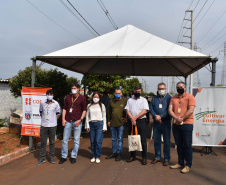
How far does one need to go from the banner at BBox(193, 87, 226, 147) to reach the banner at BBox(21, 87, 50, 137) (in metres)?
4.81

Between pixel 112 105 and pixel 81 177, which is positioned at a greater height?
pixel 112 105

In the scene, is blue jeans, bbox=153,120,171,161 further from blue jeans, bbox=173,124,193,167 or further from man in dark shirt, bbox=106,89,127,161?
man in dark shirt, bbox=106,89,127,161

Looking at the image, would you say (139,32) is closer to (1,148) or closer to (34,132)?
(34,132)

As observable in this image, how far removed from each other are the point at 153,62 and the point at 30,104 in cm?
661

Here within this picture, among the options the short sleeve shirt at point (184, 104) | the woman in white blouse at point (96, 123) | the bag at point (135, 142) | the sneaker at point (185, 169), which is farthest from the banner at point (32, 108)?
the sneaker at point (185, 169)


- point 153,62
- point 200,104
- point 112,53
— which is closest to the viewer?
point 200,104

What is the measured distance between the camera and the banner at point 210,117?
6.11m

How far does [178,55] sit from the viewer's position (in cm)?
641

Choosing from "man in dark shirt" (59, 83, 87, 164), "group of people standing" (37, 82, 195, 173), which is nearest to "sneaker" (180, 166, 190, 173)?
"group of people standing" (37, 82, 195, 173)

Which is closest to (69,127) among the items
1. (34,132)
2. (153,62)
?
(34,132)

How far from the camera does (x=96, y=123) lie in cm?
516

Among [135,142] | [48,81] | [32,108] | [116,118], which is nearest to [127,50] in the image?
[116,118]

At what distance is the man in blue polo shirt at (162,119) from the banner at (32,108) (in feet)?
11.4

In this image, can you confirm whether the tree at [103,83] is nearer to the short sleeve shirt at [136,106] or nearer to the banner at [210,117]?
the banner at [210,117]
